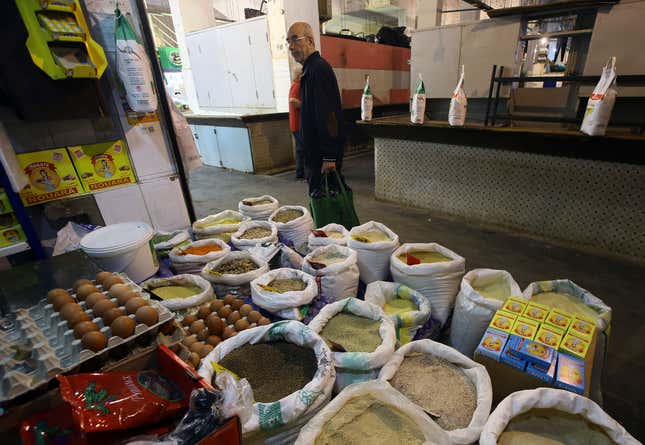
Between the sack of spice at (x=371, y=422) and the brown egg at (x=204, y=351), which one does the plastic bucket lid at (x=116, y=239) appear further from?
the sack of spice at (x=371, y=422)

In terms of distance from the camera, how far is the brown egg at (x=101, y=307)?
0.97 metres

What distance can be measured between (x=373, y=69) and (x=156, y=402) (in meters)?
7.58

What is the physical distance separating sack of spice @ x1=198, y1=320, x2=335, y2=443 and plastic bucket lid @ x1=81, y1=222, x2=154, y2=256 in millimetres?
725

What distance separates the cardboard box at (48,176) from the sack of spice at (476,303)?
227cm

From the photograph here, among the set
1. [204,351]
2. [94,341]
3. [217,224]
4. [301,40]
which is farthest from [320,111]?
[94,341]

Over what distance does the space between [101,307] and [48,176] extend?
129 centimetres

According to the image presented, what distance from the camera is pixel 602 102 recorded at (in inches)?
88.4

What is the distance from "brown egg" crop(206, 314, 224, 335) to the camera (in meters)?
1.44

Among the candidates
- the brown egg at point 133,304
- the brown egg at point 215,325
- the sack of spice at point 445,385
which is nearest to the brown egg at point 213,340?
the brown egg at point 215,325

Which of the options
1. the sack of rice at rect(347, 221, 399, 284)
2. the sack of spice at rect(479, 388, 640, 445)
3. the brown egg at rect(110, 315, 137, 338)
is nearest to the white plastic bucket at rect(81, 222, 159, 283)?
the brown egg at rect(110, 315, 137, 338)

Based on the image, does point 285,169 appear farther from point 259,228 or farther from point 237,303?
point 237,303

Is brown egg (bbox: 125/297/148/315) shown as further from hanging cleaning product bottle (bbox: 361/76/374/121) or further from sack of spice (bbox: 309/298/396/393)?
hanging cleaning product bottle (bbox: 361/76/374/121)

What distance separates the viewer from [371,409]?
3.30ft

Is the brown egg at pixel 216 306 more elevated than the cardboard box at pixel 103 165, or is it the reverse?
the cardboard box at pixel 103 165
